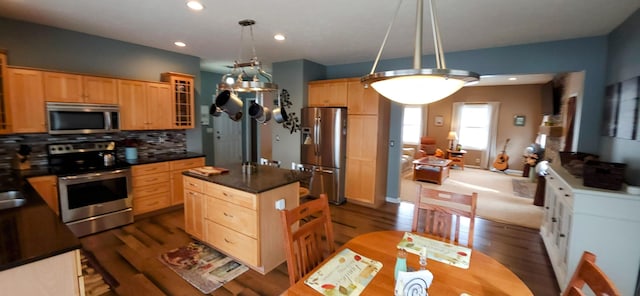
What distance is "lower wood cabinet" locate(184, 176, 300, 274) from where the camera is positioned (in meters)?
2.56

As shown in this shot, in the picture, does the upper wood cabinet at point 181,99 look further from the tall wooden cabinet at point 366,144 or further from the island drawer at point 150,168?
the tall wooden cabinet at point 366,144

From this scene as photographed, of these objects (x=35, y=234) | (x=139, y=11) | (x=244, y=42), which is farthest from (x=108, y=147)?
(x=35, y=234)

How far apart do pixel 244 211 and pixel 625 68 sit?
407cm

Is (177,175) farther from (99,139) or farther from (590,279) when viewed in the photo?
(590,279)

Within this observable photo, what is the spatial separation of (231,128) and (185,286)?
15.8 ft

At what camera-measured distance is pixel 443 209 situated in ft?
6.40

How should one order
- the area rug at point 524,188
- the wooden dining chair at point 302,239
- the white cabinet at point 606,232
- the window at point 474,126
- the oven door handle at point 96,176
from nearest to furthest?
the wooden dining chair at point 302,239 → the white cabinet at point 606,232 → the oven door handle at point 96,176 → the area rug at point 524,188 → the window at point 474,126

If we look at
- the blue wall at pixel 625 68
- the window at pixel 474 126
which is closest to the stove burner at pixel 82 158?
the blue wall at pixel 625 68

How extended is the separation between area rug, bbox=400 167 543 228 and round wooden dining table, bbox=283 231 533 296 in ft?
3.98

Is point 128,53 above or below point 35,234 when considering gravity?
above

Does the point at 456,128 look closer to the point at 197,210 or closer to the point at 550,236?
the point at 550,236

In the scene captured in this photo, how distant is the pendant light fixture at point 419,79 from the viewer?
104 cm

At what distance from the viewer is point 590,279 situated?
Answer: 1.06m

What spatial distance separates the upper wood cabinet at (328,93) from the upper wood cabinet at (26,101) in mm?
3673
